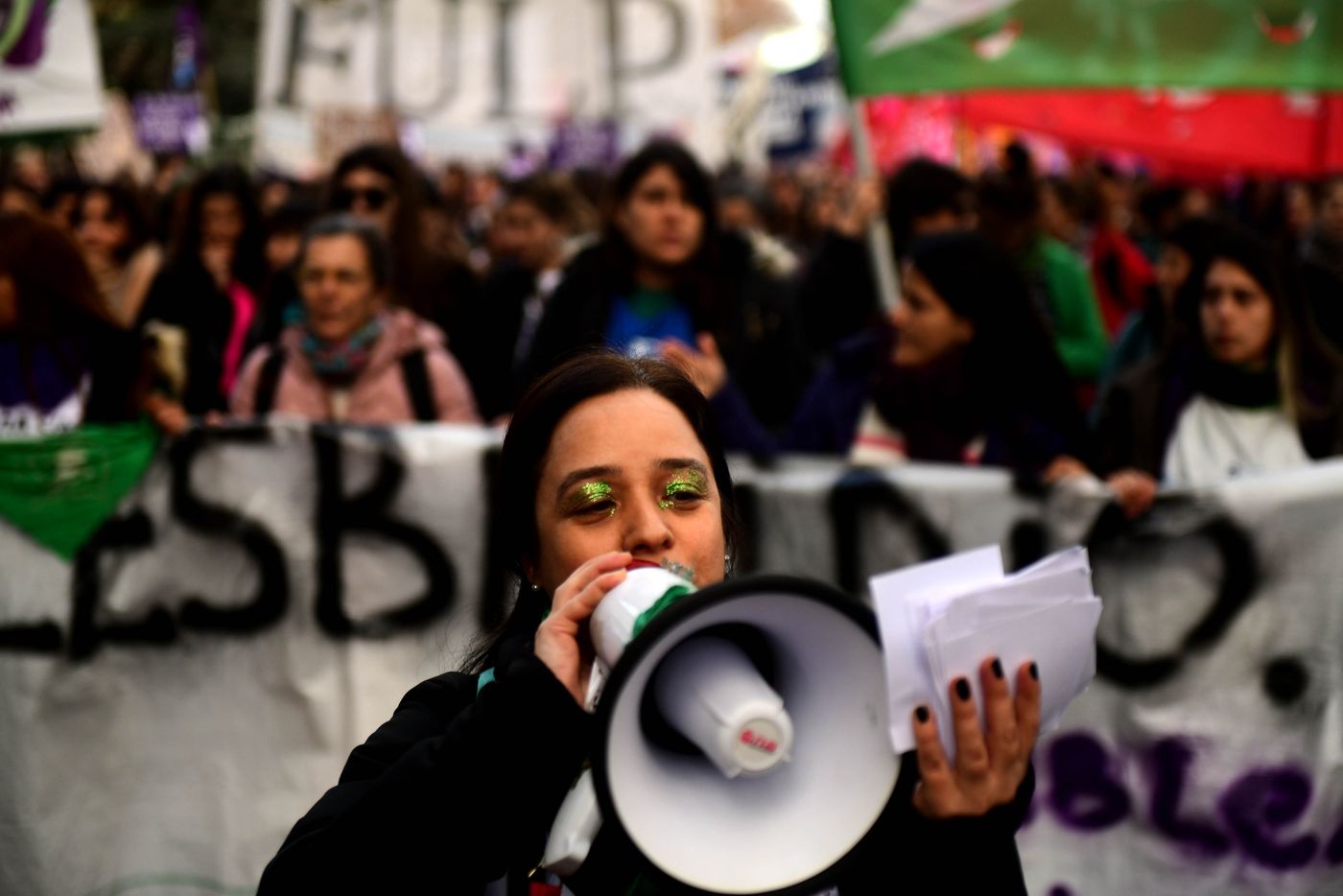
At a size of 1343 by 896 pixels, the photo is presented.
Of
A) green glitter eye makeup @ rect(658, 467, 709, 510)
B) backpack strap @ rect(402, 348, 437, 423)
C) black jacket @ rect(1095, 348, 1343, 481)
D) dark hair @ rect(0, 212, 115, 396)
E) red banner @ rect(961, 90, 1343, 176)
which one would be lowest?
black jacket @ rect(1095, 348, 1343, 481)

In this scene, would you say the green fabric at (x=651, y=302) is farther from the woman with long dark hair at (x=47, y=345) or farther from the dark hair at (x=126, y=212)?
the dark hair at (x=126, y=212)

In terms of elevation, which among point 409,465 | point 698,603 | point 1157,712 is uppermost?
point 698,603

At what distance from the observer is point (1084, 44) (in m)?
4.95

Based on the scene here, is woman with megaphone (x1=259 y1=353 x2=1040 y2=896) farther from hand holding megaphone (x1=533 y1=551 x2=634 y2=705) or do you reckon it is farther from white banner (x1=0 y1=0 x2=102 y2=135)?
white banner (x1=0 y1=0 x2=102 y2=135)

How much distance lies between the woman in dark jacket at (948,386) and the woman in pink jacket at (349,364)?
0.83 m

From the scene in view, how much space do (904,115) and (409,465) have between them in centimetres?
887

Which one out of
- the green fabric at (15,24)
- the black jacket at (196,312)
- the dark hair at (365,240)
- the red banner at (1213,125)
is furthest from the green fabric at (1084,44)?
the green fabric at (15,24)

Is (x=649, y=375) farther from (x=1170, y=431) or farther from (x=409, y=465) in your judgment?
(x=1170, y=431)

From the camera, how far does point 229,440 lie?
13.1ft

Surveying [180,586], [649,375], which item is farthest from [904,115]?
[649,375]

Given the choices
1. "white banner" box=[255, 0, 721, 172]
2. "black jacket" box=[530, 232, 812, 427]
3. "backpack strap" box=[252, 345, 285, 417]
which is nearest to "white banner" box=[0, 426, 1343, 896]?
"backpack strap" box=[252, 345, 285, 417]

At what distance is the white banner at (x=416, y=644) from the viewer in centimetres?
351

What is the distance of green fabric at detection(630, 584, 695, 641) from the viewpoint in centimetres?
133

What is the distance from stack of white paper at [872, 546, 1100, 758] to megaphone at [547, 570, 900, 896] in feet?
0.09
